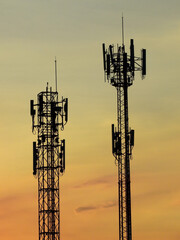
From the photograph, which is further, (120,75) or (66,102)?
(66,102)

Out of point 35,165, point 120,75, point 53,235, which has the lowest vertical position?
point 53,235

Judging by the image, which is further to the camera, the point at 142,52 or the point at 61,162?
the point at 61,162

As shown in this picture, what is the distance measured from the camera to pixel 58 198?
180625mm

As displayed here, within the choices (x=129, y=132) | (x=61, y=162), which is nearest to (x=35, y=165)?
(x=61, y=162)

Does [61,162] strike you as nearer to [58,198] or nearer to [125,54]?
[58,198]

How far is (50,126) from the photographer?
185 meters

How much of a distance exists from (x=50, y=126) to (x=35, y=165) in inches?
313

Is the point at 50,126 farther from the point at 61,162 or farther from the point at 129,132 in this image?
the point at 129,132

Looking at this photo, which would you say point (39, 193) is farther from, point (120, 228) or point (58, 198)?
point (120, 228)

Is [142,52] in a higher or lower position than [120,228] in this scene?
higher

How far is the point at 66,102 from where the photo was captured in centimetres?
18350

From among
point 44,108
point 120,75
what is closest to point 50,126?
point 44,108

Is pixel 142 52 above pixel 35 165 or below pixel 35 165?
above

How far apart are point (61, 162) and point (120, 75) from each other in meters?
30.6
